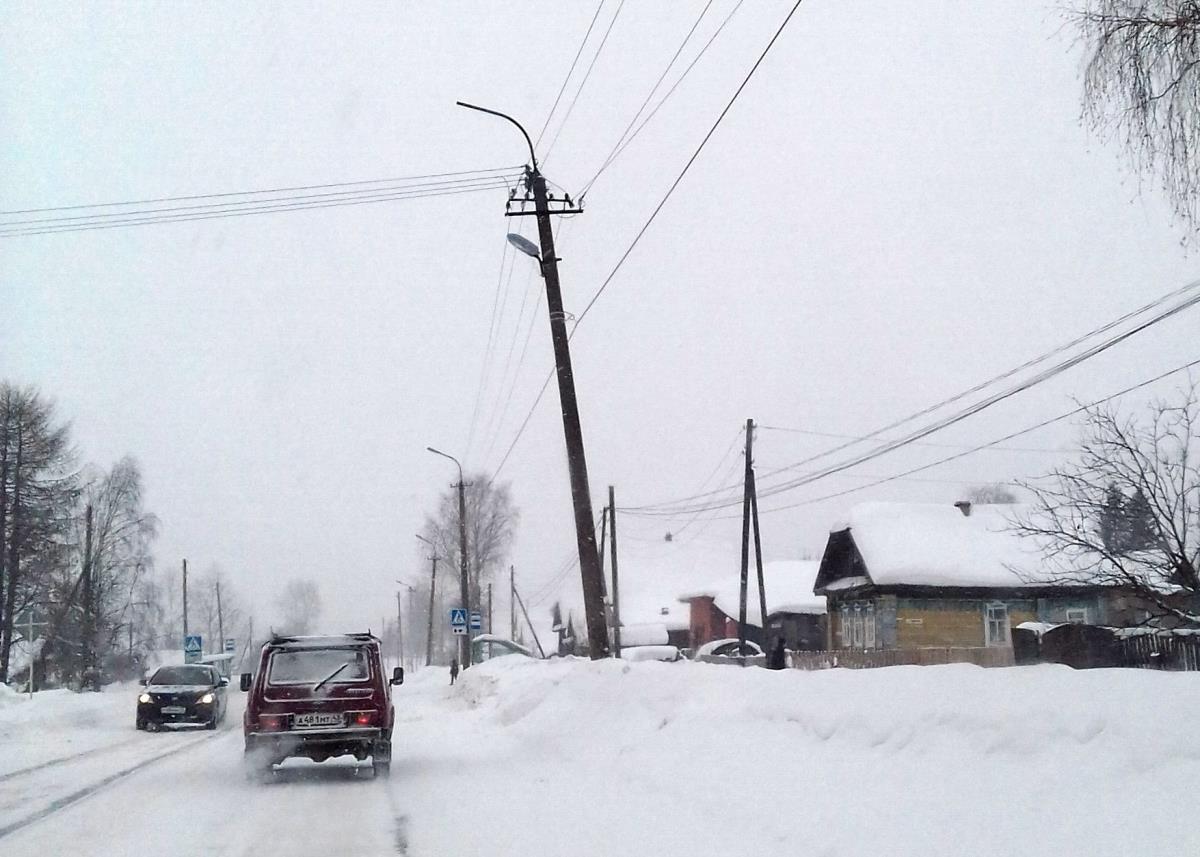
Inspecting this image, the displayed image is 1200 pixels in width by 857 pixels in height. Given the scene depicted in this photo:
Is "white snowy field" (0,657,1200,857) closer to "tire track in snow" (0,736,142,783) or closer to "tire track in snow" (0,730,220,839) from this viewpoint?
"tire track in snow" (0,730,220,839)

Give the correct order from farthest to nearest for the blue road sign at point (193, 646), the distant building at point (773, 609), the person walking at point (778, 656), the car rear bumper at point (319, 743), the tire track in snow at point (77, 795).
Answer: the distant building at point (773, 609)
the blue road sign at point (193, 646)
the person walking at point (778, 656)
the car rear bumper at point (319, 743)
the tire track in snow at point (77, 795)

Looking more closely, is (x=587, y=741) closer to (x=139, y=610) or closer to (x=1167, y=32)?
(x=1167, y=32)

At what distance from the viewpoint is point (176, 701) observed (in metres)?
25.7

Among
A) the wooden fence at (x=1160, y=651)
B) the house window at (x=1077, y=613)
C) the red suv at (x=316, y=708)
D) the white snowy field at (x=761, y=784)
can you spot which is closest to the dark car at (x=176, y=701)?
the white snowy field at (x=761, y=784)

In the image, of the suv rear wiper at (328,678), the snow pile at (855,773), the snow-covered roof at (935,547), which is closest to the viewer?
the snow pile at (855,773)

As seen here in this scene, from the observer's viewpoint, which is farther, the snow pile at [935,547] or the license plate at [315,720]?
the snow pile at [935,547]

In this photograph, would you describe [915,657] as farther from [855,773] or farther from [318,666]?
[855,773]

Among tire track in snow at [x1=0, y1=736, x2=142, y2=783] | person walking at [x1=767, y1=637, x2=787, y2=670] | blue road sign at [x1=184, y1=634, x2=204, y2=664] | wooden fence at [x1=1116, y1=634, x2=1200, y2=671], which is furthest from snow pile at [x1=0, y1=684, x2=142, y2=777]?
wooden fence at [x1=1116, y1=634, x2=1200, y2=671]

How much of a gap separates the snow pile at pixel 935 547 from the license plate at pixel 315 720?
96.9 ft

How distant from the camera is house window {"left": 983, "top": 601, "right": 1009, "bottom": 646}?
42.1 metres

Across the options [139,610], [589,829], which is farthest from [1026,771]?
[139,610]

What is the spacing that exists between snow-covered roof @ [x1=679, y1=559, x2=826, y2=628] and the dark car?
38.0 meters

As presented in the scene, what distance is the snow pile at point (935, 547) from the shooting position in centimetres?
4141

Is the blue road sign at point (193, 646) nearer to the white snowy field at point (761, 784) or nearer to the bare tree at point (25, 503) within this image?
the bare tree at point (25, 503)
